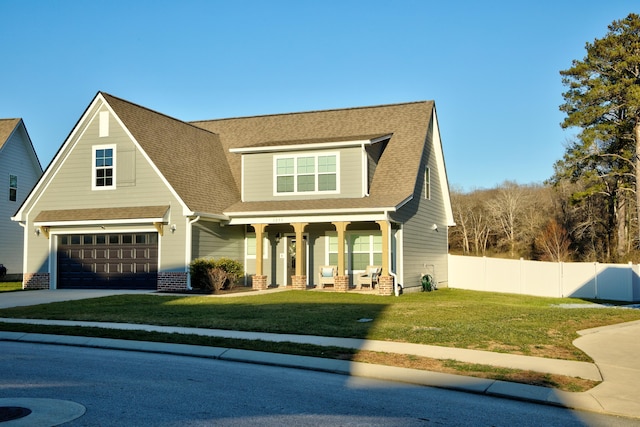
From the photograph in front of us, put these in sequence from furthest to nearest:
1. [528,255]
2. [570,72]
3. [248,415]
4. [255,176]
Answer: [528,255]
[570,72]
[255,176]
[248,415]

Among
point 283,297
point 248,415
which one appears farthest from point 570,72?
point 248,415

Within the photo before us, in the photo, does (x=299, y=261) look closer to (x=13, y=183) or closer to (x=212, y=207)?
(x=212, y=207)

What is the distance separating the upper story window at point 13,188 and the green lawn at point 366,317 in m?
17.7

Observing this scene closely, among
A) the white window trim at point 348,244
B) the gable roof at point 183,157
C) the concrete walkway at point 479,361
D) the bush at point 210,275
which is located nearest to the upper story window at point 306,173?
the white window trim at point 348,244

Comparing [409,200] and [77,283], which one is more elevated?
[409,200]

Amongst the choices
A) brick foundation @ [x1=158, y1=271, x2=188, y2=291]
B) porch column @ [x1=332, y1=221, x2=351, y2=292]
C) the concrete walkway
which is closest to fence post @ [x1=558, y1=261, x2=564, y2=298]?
porch column @ [x1=332, y1=221, x2=351, y2=292]

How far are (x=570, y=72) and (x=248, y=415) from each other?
36425 mm

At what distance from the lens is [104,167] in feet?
84.0

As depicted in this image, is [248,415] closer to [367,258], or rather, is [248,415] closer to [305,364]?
[305,364]

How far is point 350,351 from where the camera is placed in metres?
11.4

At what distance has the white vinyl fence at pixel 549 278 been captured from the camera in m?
28.2

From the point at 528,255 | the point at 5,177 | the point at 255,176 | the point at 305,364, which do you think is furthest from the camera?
the point at 528,255

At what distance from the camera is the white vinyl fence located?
28.2m

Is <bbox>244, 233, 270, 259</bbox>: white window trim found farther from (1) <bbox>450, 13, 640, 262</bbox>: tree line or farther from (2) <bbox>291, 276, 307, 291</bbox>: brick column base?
(1) <bbox>450, 13, 640, 262</bbox>: tree line
